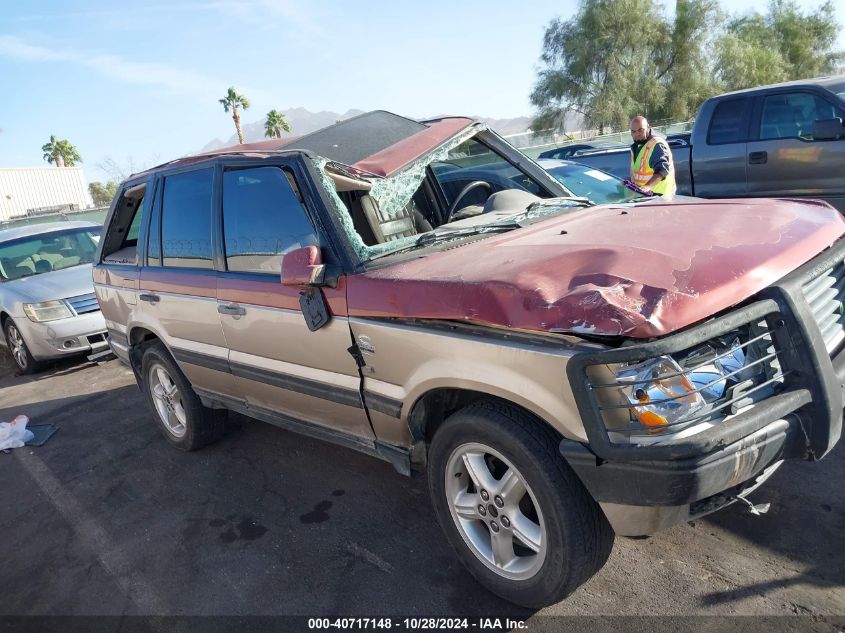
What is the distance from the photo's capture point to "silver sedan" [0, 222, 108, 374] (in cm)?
717

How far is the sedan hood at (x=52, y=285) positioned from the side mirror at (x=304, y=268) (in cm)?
529

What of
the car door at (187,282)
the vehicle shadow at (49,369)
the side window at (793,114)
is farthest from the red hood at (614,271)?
the vehicle shadow at (49,369)

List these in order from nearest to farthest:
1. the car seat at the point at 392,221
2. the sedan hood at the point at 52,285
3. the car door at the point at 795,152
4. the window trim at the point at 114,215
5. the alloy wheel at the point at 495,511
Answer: the alloy wheel at the point at 495,511 < the car seat at the point at 392,221 < the window trim at the point at 114,215 < the car door at the point at 795,152 < the sedan hood at the point at 52,285

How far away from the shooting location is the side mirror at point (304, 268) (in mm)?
2812

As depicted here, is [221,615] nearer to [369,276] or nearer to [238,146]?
[369,276]

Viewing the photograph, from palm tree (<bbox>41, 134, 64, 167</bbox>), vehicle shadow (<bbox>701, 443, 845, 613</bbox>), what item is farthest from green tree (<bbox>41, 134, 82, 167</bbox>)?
vehicle shadow (<bbox>701, 443, 845, 613</bbox>)

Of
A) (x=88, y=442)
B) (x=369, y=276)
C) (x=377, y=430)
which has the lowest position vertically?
(x=88, y=442)

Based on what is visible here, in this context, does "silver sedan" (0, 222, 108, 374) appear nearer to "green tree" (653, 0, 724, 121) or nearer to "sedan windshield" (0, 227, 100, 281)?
"sedan windshield" (0, 227, 100, 281)

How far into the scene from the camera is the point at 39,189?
43.4m

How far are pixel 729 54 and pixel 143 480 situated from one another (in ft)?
148

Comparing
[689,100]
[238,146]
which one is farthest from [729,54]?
[238,146]

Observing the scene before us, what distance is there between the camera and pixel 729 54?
3994 cm

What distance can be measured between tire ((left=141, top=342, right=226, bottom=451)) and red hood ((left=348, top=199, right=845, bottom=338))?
2179 millimetres

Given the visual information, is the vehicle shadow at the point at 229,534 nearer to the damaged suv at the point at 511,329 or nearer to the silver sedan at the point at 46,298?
the damaged suv at the point at 511,329
